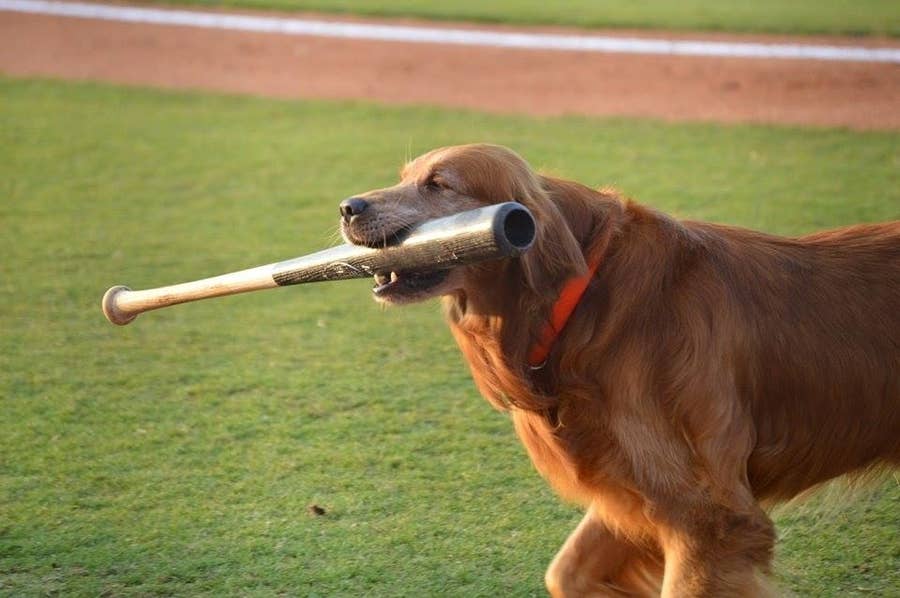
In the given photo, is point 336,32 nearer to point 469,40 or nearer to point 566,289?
point 469,40

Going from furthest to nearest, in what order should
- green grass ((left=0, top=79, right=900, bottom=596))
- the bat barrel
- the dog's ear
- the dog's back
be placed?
green grass ((left=0, top=79, right=900, bottom=596)) → the dog's back → the dog's ear → the bat barrel

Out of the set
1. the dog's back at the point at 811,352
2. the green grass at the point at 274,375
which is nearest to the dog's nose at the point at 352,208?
the dog's back at the point at 811,352

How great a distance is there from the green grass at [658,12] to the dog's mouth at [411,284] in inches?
473

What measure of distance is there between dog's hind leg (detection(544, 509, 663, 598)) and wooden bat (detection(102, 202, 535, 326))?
3.97 ft

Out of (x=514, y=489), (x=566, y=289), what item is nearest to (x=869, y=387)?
(x=566, y=289)

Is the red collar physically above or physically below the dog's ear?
below

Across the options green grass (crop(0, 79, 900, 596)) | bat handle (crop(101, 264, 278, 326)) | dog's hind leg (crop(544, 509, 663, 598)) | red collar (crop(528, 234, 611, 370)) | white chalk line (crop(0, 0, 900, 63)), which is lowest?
green grass (crop(0, 79, 900, 596))

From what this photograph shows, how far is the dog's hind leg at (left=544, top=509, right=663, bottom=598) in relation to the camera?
472cm

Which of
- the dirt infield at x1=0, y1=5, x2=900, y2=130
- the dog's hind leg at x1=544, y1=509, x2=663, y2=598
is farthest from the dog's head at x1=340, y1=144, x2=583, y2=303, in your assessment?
the dirt infield at x1=0, y1=5, x2=900, y2=130

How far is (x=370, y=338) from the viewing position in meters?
7.71

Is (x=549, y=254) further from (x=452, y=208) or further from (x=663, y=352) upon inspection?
(x=663, y=352)

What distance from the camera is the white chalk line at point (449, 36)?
14.7 metres

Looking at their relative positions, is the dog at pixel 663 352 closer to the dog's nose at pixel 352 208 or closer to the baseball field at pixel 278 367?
the dog's nose at pixel 352 208

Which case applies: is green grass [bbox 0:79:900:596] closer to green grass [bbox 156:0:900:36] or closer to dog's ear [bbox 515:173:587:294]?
dog's ear [bbox 515:173:587:294]
